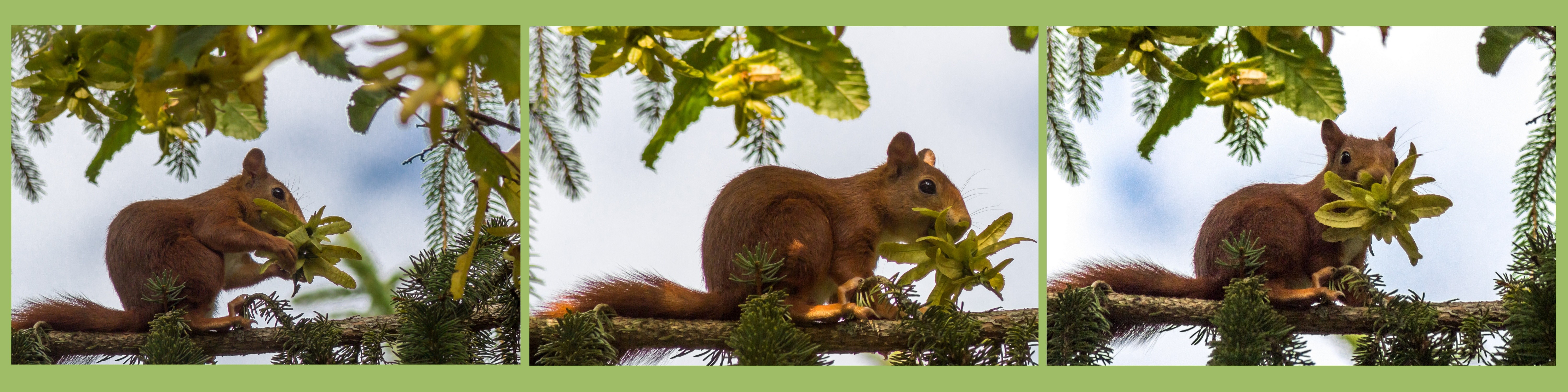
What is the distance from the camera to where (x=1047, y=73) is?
73.9 inches

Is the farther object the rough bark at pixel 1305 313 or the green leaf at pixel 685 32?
the rough bark at pixel 1305 313

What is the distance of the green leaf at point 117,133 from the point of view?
1725 millimetres

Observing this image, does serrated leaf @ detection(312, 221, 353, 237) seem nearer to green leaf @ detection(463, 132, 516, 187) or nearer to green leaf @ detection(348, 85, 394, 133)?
green leaf @ detection(348, 85, 394, 133)

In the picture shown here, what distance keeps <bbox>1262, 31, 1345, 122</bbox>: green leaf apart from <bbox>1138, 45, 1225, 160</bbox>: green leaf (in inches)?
3.9

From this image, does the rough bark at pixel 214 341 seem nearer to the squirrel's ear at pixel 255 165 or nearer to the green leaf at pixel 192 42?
the squirrel's ear at pixel 255 165

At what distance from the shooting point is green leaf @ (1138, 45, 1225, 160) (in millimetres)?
1839

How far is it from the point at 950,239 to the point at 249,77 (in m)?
1.13

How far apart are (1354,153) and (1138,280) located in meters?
0.43

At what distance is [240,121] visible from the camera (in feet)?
5.82

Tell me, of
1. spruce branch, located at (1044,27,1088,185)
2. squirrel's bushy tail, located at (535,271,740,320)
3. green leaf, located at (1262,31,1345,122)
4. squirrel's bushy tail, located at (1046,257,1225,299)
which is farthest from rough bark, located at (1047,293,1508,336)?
squirrel's bushy tail, located at (535,271,740,320)

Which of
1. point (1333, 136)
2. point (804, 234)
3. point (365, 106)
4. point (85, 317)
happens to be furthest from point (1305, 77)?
point (85, 317)

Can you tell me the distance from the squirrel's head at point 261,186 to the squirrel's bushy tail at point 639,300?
0.48 metres

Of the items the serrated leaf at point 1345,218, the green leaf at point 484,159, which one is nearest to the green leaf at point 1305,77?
the serrated leaf at point 1345,218

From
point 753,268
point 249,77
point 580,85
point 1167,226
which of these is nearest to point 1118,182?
point 1167,226
